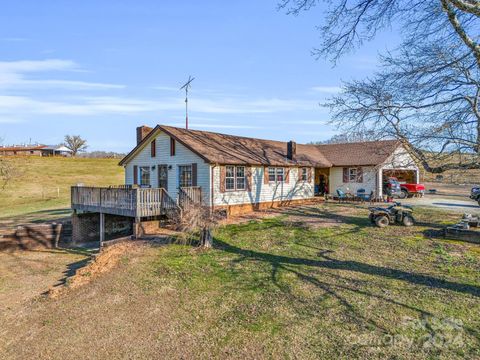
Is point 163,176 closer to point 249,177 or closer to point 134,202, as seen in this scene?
point 249,177

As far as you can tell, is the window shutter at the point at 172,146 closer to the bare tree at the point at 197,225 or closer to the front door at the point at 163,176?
the front door at the point at 163,176

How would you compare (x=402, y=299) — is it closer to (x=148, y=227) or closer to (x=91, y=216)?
(x=148, y=227)

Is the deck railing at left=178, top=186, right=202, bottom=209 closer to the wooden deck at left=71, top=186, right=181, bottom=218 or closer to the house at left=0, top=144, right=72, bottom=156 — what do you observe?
the wooden deck at left=71, top=186, right=181, bottom=218

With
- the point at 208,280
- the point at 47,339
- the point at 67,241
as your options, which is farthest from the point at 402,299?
the point at 67,241

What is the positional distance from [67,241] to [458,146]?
19.5m

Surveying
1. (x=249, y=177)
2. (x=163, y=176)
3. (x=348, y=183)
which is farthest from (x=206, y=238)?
(x=348, y=183)

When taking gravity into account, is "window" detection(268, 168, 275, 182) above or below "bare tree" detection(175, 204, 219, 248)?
above

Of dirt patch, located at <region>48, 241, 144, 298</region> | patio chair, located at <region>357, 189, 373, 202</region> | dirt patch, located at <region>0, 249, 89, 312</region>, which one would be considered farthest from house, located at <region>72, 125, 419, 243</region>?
dirt patch, located at <region>0, 249, 89, 312</region>

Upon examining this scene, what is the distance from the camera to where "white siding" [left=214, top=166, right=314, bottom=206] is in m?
17.9

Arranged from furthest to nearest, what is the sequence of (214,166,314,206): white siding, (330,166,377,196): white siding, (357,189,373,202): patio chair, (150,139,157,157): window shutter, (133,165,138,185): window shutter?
(330,166,377,196): white siding < (357,189,373,202): patio chair < (133,165,138,185): window shutter < (150,139,157,157): window shutter < (214,166,314,206): white siding

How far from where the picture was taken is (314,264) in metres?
9.82

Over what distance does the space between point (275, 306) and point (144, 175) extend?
15766mm

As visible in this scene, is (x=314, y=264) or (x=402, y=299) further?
(x=314, y=264)

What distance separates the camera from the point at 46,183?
146ft
